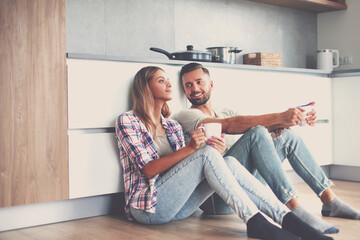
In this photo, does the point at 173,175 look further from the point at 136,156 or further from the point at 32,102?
the point at 32,102

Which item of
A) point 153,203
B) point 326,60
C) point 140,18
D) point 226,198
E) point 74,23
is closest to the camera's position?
point 226,198

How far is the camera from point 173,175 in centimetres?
237

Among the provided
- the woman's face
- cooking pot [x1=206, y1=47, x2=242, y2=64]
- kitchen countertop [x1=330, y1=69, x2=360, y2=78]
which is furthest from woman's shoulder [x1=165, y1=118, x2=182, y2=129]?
kitchen countertop [x1=330, y1=69, x2=360, y2=78]

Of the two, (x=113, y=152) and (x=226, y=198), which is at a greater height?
(x=113, y=152)

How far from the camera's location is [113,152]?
2754 mm

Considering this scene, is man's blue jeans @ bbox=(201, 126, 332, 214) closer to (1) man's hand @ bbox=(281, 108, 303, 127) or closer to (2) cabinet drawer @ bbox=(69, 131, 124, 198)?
(1) man's hand @ bbox=(281, 108, 303, 127)

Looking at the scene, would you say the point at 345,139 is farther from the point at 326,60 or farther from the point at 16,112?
the point at 16,112

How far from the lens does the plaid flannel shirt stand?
243 cm

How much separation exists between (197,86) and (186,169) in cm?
71

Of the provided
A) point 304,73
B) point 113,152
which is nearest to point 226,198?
point 113,152

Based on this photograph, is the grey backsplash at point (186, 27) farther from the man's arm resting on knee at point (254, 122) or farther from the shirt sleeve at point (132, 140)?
the man's arm resting on knee at point (254, 122)

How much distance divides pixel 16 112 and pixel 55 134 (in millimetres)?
220

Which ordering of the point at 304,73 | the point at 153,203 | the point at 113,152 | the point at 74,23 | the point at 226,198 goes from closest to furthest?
the point at 226,198
the point at 153,203
the point at 113,152
the point at 74,23
the point at 304,73

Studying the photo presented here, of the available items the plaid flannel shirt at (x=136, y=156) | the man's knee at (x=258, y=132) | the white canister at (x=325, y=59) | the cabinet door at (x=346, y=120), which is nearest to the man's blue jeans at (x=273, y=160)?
the man's knee at (x=258, y=132)
